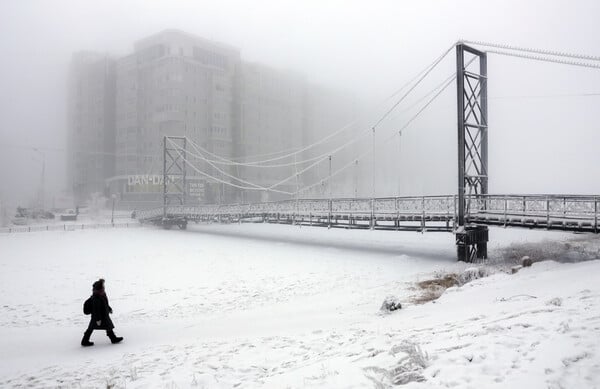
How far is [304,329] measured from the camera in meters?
8.84

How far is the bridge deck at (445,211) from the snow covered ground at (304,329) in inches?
80.0

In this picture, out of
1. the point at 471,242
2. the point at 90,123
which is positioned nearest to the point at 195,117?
the point at 90,123

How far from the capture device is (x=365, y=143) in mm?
111125

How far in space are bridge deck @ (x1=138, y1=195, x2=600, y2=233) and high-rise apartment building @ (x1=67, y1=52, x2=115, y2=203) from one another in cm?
6358

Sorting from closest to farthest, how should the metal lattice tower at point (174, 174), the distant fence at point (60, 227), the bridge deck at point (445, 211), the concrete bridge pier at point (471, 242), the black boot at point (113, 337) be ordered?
the black boot at point (113, 337) → the bridge deck at point (445, 211) → the concrete bridge pier at point (471, 242) → the distant fence at point (60, 227) → the metal lattice tower at point (174, 174)

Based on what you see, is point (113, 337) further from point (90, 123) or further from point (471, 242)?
point (90, 123)

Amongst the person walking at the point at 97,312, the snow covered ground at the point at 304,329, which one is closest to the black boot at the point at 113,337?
the person walking at the point at 97,312

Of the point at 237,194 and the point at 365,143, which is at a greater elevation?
the point at 365,143

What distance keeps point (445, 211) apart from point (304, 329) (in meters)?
14.4

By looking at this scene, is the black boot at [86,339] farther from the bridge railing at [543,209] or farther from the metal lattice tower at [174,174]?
the metal lattice tower at [174,174]

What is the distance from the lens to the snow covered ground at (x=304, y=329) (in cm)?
511

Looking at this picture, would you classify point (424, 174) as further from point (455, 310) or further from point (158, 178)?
point (455, 310)

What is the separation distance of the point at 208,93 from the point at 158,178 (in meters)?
19.2

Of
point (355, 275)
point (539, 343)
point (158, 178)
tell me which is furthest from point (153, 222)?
point (539, 343)
